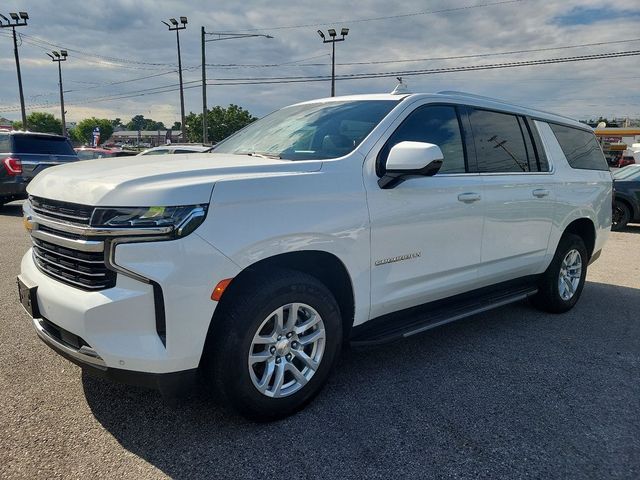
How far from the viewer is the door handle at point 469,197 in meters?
3.54

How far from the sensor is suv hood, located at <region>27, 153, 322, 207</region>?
2.28m

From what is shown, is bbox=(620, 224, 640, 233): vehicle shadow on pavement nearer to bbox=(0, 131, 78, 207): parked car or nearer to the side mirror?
the side mirror

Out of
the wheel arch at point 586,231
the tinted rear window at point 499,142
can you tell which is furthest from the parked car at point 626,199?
the tinted rear window at point 499,142

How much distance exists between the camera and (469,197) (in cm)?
360

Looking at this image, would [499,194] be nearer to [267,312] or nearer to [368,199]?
[368,199]

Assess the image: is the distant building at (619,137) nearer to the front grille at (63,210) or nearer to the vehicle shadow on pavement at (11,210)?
the vehicle shadow on pavement at (11,210)

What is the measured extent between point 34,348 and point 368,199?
9.02 ft

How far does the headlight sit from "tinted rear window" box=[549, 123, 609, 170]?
3.93 m

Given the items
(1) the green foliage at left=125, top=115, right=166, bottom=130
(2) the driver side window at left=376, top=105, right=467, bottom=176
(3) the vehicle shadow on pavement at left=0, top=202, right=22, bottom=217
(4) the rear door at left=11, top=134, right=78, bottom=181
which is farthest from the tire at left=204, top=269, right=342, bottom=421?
(1) the green foliage at left=125, top=115, right=166, bottom=130

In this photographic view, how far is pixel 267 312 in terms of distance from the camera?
8.45 feet

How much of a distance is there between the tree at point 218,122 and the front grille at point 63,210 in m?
55.1

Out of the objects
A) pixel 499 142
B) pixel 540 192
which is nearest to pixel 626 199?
pixel 540 192

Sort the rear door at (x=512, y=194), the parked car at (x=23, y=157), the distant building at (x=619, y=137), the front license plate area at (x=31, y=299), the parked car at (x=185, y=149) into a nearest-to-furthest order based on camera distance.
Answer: the front license plate area at (x=31, y=299) < the rear door at (x=512, y=194) < the parked car at (x=185, y=149) < the parked car at (x=23, y=157) < the distant building at (x=619, y=137)

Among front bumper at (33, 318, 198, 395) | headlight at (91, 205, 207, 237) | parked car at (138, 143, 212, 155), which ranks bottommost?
front bumper at (33, 318, 198, 395)
